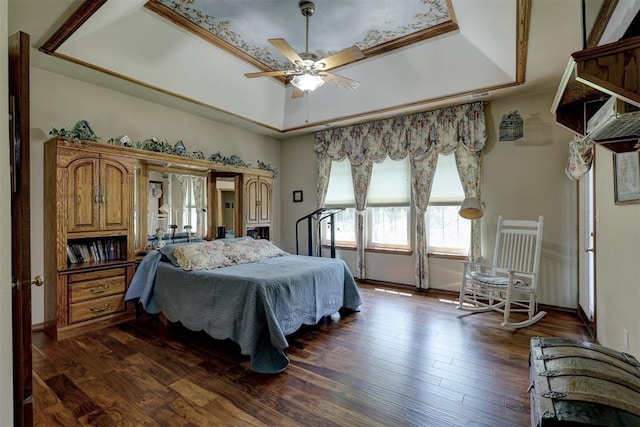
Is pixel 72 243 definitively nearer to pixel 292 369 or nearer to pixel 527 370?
pixel 292 369

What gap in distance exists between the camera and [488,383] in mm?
2207

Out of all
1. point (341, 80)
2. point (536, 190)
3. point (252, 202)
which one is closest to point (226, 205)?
point (252, 202)

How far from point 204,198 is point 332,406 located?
11.7ft

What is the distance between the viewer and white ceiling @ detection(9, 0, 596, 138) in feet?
8.45

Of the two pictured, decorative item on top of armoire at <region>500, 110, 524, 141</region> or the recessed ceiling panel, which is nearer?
the recessed ceiling panel

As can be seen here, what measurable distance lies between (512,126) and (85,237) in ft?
17.3

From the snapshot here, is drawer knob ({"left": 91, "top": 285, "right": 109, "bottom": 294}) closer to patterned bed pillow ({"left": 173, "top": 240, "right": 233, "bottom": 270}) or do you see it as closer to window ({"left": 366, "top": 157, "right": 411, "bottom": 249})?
patterned bed pillow ({"left": 173, "top": 240, "right": 233, "bottom": 270})

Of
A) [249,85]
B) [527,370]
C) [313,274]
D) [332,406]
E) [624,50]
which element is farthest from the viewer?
[249,85]

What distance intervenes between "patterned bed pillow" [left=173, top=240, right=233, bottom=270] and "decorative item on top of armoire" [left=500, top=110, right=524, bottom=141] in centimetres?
388

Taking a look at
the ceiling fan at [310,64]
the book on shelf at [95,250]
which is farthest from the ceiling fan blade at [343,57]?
the book on shelf at [95,250]

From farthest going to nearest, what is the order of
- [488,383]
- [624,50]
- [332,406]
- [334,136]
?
[334,136] < [488,383] < [332,406] < [624,50]

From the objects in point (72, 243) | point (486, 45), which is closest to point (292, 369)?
point (72, 243)

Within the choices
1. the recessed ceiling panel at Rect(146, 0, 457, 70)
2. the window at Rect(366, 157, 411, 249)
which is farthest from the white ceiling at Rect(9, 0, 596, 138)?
the window at Rect(366, 157, 411, 249)

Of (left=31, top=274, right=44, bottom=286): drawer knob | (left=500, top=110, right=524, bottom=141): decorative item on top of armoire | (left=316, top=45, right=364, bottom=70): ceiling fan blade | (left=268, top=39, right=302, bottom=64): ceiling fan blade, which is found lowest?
(left=31, top=274, right=44, bottom=286): drawer knob
